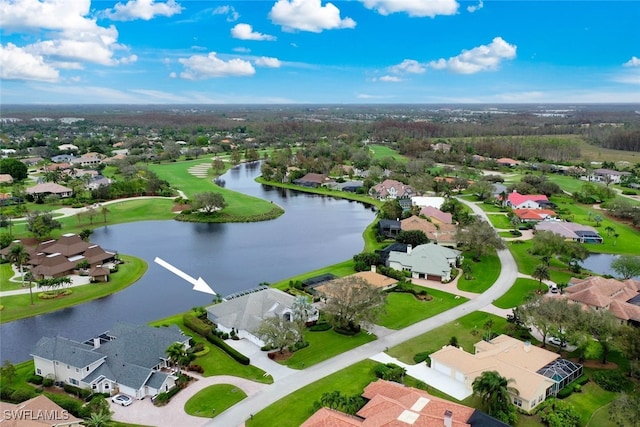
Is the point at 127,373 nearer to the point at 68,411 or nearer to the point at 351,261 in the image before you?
the point at 68,411

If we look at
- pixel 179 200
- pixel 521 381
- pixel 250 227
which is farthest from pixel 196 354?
pixel 179 200

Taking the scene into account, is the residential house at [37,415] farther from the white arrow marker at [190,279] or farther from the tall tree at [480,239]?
the tall tree at [480,239]

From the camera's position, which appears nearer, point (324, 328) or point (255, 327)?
point (255, 327)

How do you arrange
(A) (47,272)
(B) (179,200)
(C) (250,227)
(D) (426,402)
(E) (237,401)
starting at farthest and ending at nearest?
(B) (179,200) < (C) (250,227) < (A) (47,272) < (E) (237,401) < (D) (426,402)

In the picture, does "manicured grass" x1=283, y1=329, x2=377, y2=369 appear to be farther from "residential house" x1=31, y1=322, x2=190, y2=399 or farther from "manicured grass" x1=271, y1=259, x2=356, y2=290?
"manicured grass" x1=271, y1=259, x2=356, y2=290

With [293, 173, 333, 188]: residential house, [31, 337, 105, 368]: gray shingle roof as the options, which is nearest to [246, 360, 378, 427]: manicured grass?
[31, 337, 105, 368]: gray shingle roof

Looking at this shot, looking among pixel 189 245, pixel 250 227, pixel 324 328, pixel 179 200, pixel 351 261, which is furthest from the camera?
pixel 179 200
